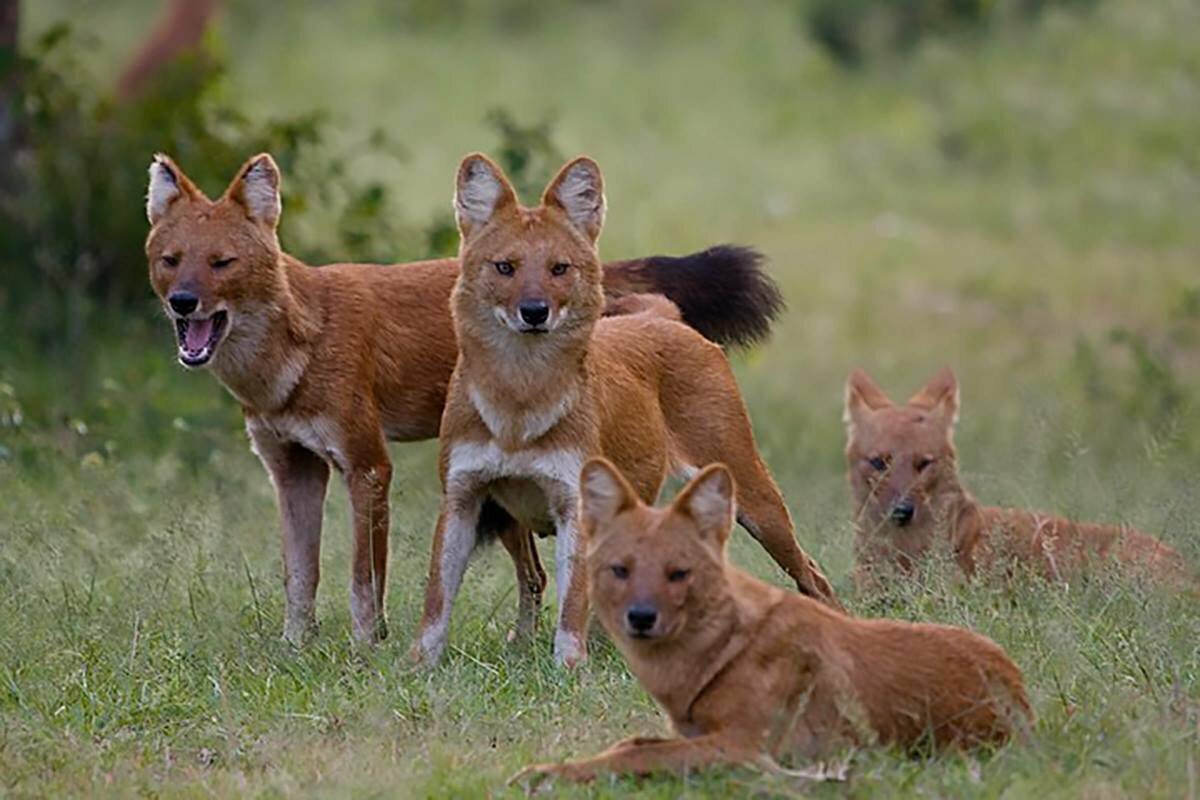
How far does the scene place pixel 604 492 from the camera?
504 centimetres

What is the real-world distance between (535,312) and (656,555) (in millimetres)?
1419

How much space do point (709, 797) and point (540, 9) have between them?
2048cm

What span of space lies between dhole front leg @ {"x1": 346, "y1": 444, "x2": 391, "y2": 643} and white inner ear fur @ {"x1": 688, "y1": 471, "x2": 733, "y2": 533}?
1907mm

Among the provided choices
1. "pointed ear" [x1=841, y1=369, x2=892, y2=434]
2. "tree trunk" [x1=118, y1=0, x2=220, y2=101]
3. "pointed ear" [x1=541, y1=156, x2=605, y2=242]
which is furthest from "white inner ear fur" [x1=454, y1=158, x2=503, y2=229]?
"tree trunk" [x1=118, y1=0, x2=220, y2=101]

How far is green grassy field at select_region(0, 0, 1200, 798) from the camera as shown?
5367mm

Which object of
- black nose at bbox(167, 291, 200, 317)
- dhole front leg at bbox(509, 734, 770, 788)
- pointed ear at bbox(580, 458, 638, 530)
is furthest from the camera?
black nose at bbox(167, 291, 200, 317)

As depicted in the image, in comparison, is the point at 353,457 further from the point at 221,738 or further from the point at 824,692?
the point at 824,692

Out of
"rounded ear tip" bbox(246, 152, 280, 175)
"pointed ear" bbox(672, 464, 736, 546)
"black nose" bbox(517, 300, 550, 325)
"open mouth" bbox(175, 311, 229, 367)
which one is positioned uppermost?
"rounded ear tip" bbox(246, 152, 280, 175)

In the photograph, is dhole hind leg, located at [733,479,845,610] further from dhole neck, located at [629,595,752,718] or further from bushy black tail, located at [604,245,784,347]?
dhole neck, located at [629,595,752,718]

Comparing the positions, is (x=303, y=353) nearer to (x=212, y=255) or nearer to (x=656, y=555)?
(x=212, y=255)

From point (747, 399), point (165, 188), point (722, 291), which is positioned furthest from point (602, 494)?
point (747, 399)

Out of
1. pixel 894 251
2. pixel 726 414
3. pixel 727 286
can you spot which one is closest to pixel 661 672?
pixel 726 414

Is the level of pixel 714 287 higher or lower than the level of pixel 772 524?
higher

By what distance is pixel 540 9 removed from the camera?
2452 cm
